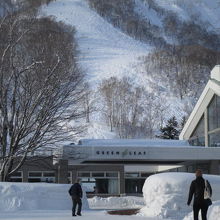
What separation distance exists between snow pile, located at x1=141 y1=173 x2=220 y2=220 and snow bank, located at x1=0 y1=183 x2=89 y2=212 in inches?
154

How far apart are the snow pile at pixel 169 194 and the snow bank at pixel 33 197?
3903 mm

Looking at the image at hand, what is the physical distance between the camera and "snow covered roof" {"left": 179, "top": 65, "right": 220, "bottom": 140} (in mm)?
33625

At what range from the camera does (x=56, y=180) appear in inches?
1332

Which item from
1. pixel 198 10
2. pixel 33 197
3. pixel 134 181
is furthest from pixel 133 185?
pixel 198 10

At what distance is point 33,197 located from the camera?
19.7 metres

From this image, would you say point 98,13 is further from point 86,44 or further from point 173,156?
point 173,156

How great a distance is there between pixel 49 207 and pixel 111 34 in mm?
110924

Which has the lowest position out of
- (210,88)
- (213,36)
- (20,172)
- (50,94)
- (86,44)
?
(20,172)

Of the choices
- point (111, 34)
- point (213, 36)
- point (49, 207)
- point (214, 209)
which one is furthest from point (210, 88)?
point (213, 36)

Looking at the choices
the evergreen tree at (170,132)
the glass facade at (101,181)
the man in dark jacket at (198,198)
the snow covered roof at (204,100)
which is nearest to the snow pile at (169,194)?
the man in dark jacket at (198,198)

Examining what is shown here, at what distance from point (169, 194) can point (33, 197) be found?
5240mm

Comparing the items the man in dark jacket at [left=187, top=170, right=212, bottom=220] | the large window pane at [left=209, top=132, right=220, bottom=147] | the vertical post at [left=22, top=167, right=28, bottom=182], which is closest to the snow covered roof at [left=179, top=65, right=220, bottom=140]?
the large window pane at [left=209, top=132, right=220, bottom=147]

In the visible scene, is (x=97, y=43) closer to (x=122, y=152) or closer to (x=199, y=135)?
(x=199, y=135)

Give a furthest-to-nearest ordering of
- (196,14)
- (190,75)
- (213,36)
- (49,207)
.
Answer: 1. (196,14)
2. (213,36)
3. (190,75)
4. (49,207)
